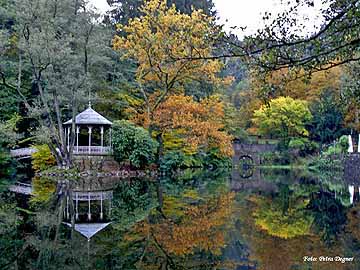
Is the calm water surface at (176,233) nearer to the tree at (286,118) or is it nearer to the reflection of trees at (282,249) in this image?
the reflection of trees at (282,249)

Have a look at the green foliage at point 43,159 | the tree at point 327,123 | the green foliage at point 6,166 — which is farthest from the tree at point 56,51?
the tree at point 327,123

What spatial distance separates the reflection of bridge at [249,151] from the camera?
35.4 m

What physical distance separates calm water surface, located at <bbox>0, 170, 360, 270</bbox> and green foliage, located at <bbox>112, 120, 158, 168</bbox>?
9.14 meters

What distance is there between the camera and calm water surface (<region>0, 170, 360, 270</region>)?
5215mm

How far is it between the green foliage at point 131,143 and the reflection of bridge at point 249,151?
1506cm

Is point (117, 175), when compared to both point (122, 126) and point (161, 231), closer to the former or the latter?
point (122, 126)

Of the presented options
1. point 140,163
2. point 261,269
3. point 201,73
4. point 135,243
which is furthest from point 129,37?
Answer: point 261,269

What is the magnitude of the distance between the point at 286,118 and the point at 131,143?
16.5 m

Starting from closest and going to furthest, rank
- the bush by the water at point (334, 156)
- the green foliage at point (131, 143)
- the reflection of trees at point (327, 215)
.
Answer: the reflection of trees at point (327, 215)
the green foliage at point (131, 143)
the bush by the water at point (334, 156)

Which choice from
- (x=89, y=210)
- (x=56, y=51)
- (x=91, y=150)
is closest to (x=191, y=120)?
(x=91, y=150)

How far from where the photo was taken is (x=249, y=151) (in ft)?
118

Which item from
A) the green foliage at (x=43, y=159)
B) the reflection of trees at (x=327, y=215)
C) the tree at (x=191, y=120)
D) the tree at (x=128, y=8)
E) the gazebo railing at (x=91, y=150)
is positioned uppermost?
the tree at (x=128, y=8)

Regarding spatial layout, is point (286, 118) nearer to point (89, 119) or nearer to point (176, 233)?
point (89, 119)

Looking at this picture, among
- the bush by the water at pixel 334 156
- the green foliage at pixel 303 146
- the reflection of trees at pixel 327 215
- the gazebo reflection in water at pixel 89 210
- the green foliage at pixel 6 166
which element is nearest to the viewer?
the reflection of trees at pixel 327 215
